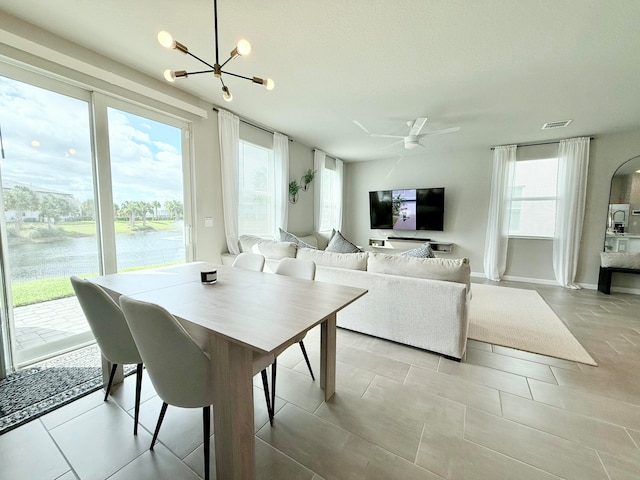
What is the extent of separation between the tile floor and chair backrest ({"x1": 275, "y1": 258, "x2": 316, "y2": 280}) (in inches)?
28.7

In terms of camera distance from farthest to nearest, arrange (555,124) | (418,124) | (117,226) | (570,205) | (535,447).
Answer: (570,205)
(555,124)
(418,124)
(117,226)
(535,447)

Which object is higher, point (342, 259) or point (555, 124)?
point (555, 124)

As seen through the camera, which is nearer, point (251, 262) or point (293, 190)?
point (251, 262)

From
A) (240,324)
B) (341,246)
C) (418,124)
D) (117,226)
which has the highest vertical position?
(418,124)

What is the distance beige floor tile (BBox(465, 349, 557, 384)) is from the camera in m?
1.90

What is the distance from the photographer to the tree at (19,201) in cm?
190

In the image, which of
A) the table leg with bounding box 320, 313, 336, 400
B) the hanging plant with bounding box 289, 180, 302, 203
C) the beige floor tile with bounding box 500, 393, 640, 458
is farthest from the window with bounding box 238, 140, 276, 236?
the beige floor tile with bounding box 500, 393, 640, 458

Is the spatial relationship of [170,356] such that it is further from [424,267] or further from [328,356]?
[424,267]

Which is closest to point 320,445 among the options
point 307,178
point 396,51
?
point 396,51

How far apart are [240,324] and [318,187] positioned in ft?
15.1

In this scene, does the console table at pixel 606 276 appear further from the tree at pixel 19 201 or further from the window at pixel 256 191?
the tree at pixel 19 201

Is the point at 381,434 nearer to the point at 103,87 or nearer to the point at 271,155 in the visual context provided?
the point at 103,87

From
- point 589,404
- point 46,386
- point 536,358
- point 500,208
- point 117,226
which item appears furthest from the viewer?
point 500,208

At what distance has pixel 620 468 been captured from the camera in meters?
1.19
